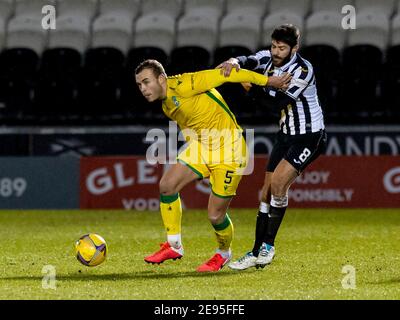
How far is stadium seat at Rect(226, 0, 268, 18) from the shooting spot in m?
17.8

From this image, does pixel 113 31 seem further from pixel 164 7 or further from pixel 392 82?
pixel 392 82

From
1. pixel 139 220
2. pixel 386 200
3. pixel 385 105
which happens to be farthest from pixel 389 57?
pixel 139 220

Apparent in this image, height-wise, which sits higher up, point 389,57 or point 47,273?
point 389,57

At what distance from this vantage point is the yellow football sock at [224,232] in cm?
887

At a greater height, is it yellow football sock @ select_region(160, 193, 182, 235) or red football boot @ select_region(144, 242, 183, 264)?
yellow football sock @ select_region(160, 193, 182, 235)

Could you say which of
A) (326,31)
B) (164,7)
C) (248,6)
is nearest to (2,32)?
(164,7)

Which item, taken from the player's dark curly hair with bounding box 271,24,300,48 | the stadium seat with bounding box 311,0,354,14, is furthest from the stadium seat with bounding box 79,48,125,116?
the player's dark curly hair with bounding box 271,24,300,48

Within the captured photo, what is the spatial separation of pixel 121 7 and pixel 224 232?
10.1 meters

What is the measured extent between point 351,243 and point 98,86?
6.69m

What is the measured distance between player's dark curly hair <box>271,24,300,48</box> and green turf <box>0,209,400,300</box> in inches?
72.6

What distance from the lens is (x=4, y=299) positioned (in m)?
7.18

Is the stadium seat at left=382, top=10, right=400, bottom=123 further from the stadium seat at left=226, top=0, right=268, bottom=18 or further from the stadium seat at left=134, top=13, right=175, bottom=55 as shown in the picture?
the stadium seat at left=134, top=13, right=175, bottom=55
